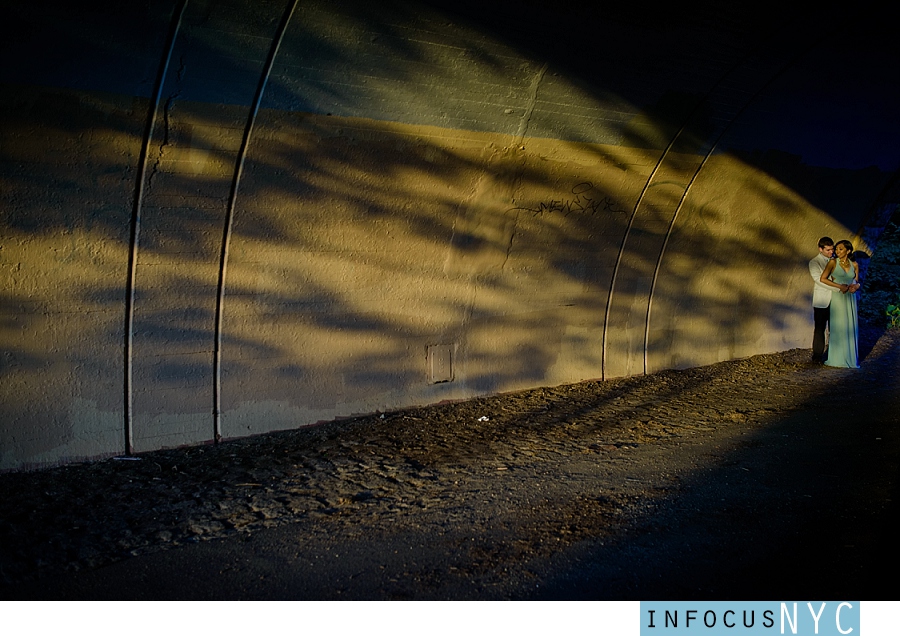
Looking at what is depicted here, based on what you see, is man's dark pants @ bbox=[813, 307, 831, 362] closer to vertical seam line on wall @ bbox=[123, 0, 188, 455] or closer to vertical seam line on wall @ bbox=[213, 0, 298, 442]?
vertical seam line on wall @ bbox=[213, 0, 298, 442]

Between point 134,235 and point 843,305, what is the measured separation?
8.27 m

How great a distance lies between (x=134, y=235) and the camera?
544cm

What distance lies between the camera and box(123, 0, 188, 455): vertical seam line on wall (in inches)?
197

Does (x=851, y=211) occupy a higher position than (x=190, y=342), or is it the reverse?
(x=851, y=211)

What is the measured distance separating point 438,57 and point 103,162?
250 cm

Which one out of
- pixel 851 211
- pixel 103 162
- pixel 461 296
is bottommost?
pixel 461 296

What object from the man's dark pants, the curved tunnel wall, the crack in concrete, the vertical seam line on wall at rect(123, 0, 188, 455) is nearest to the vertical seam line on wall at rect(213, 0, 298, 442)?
the curved tunnel wall

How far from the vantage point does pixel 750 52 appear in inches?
280

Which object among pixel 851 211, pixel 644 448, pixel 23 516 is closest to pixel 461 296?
pixel 644 448

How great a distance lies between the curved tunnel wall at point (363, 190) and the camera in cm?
510

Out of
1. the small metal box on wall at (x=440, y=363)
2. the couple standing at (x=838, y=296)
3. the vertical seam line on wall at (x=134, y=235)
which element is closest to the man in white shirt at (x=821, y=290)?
the couple standing at (x=838, y=296)

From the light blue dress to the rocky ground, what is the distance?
2.52 m

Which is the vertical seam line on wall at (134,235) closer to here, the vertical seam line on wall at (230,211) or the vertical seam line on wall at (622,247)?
the vertical seam line on wall at (230,211)

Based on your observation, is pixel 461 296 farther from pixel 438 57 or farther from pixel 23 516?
pixel 23 516
